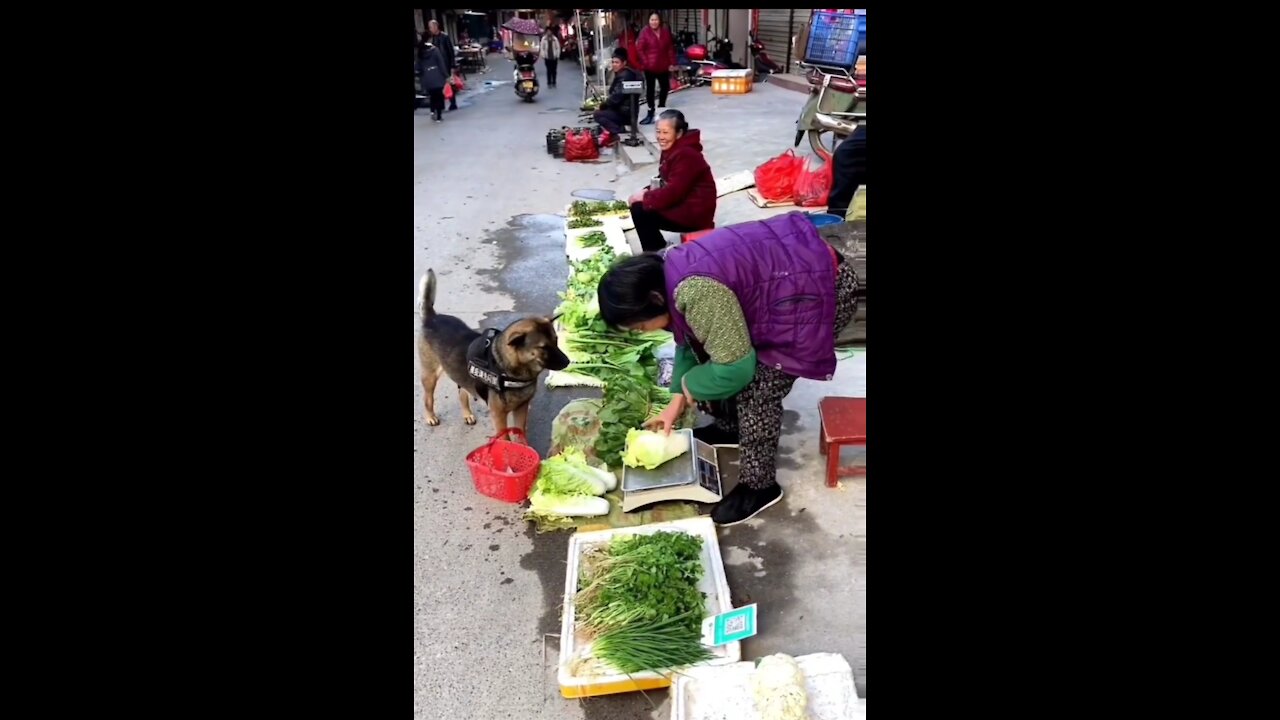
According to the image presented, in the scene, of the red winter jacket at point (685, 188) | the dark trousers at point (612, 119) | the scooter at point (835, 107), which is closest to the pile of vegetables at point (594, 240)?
the red winter jacket at point (685, 188)

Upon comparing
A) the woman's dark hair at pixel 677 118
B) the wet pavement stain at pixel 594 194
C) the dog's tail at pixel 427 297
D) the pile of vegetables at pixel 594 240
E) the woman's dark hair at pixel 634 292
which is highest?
the woman's dark hair at pixel 677 118

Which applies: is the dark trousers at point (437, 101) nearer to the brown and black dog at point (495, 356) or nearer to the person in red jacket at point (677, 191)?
the person in red jacket at point (677, 191)

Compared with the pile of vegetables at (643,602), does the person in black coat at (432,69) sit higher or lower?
higher

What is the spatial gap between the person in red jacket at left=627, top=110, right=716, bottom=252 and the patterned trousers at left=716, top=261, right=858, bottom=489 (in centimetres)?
300

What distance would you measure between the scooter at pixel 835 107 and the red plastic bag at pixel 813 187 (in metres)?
0.52

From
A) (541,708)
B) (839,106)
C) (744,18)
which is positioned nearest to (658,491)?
(541,708)

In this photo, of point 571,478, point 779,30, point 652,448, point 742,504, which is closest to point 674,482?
point 652,448

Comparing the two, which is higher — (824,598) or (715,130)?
(715,130)

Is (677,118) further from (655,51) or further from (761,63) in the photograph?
(761,63)

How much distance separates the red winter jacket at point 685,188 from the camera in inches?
249

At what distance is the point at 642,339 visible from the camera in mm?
5586

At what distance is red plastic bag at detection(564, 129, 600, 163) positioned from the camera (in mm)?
12305

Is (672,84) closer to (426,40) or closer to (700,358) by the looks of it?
(426,40)
